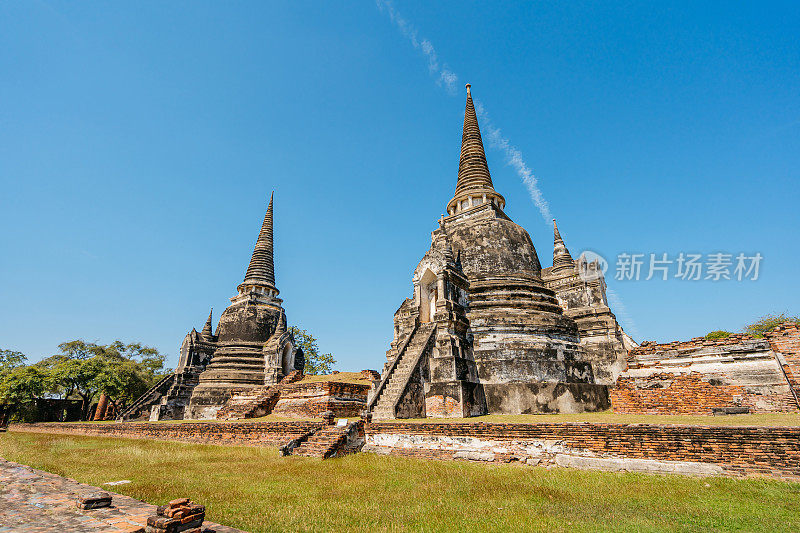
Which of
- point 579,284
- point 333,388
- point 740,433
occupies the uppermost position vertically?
point 579,284

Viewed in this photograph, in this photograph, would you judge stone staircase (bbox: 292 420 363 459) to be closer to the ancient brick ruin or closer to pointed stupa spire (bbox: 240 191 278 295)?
the ancient brick ruin

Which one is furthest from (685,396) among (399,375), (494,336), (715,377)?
(399,375)

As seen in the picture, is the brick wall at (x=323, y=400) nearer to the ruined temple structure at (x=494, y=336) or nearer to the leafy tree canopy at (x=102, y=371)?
the ruined temple structure at (x=494, y=336)

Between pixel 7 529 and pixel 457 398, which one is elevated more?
pixel 457 398

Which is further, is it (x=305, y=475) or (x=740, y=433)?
(x=305, y=475)

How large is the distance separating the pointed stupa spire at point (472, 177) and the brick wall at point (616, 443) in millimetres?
14339

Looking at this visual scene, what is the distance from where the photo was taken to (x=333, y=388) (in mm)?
19047

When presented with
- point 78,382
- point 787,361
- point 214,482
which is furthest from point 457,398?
point 78,382

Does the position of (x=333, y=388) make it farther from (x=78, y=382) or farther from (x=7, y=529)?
(x=78, y=382)

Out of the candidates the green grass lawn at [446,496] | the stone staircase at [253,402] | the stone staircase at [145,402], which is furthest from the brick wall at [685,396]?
the stone staircase at [145,402]

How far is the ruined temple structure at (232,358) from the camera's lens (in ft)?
80.5

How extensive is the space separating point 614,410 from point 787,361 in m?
5.06

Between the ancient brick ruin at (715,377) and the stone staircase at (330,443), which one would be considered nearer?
the stone staircase at (330,443)

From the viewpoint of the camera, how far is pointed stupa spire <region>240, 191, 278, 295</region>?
29594 mm
